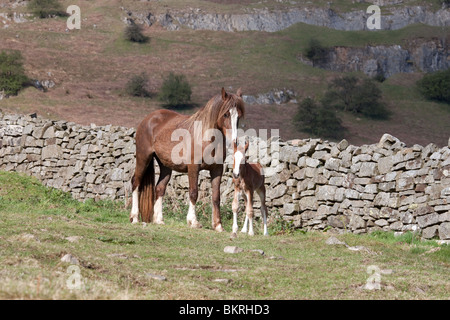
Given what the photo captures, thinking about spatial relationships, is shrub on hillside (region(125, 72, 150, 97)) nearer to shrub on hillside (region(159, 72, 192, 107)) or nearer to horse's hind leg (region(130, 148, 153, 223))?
shrub on hillside (region(159, 72, 192, 107))

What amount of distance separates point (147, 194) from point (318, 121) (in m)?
37.7

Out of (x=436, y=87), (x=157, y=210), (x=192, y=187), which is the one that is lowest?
(x=157, y=210)

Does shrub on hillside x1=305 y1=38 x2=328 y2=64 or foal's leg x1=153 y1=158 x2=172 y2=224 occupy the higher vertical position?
shrub on hillside x1=305 y1=38 x2=328 y2=64

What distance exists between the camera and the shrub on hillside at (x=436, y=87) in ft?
193

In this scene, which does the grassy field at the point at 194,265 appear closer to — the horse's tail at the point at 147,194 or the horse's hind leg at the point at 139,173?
the horse's tail at the point at 147,194

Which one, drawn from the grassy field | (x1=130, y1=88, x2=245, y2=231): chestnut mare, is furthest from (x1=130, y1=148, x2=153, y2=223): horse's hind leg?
the grassy field

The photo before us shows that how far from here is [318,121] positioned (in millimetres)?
49000

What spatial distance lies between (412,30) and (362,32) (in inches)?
289

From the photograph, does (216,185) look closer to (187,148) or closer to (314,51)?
(187,148)

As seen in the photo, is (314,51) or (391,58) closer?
(314,51)

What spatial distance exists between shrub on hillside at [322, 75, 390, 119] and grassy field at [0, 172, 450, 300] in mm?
44532

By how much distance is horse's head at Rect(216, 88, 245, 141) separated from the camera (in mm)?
10500

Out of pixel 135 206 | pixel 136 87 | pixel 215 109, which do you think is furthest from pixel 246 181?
pixel 136 87
